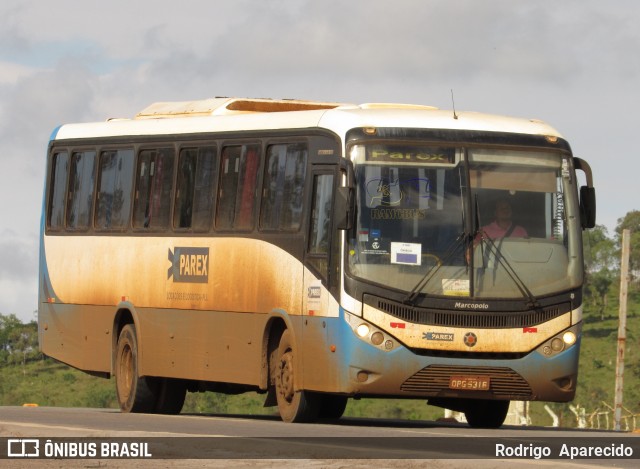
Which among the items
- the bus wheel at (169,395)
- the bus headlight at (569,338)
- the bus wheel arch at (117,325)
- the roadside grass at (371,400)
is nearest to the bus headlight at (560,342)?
the bus headlight at (569,338)

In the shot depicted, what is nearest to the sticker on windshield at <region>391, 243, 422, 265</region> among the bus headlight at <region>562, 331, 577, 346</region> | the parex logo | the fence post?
the bus headlight at <region>562, 331, 577, 346</region>

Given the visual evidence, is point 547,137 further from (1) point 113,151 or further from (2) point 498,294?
(1) point 113,151

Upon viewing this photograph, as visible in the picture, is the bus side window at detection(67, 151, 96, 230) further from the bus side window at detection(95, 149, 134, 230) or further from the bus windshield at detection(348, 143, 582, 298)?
the bus windshield at detection(348, 143, 582, 298)

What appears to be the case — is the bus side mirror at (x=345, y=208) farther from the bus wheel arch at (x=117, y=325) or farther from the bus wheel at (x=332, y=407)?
the bus wheel arch at (x=117, y=325)

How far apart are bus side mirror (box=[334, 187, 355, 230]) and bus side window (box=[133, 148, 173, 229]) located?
4.58 m

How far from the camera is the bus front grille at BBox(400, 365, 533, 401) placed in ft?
63.9

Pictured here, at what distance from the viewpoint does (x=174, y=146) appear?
77.8ft

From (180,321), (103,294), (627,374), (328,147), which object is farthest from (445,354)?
(627,374)

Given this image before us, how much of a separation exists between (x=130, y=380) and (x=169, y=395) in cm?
55

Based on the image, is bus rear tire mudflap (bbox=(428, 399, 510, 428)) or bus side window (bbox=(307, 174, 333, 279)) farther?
bus rear tire mudflap (bbox=(428, 399, 510, 428))

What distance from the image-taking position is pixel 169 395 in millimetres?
24688

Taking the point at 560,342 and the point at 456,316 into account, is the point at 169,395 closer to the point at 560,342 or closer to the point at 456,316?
the point at 456,316

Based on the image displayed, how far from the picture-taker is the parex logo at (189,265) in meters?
22.7

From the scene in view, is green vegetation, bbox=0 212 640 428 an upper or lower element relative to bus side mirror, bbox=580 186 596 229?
lower
